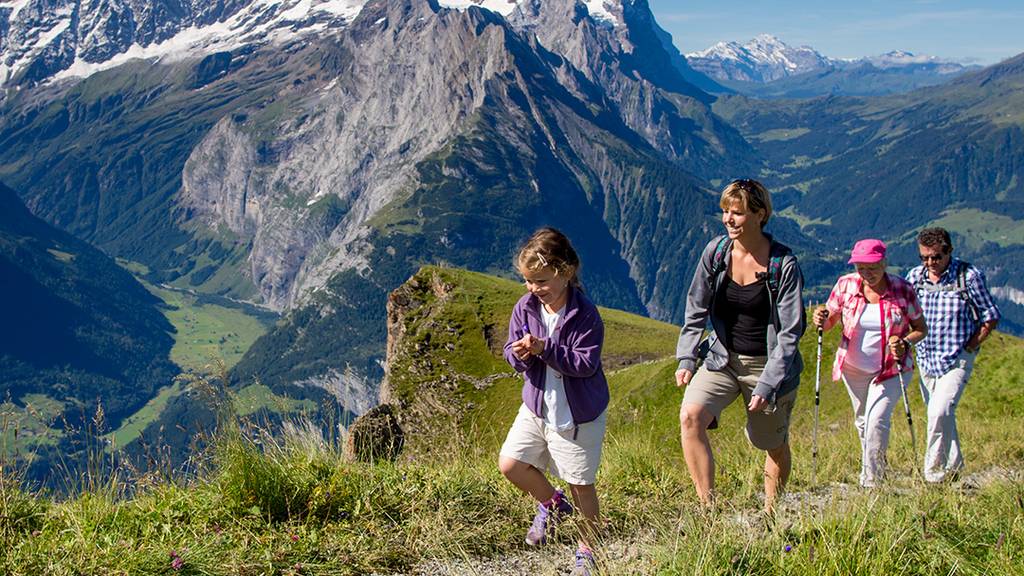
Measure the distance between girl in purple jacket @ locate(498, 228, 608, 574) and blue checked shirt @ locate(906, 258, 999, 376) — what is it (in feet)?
20.8

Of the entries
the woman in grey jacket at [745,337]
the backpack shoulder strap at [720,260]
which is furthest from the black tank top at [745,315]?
the backpack shoulder strap at [720,260]

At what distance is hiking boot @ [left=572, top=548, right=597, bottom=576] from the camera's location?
624 centimetres

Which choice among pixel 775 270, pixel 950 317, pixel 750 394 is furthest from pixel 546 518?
pixel 950 317

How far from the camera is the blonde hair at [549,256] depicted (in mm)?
7230

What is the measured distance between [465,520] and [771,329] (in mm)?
3856

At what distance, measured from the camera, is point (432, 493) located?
836 centimetres

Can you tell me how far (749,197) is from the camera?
8117mm

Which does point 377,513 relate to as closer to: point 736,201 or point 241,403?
point 241,403

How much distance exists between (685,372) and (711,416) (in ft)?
2.02

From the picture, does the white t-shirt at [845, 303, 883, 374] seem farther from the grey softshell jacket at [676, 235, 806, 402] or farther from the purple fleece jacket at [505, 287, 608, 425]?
the purple fleece jacket at [505, 287, 608, 425]

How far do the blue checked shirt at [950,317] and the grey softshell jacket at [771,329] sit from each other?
412 cm

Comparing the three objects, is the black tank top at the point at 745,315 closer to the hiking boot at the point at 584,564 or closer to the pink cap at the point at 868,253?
the pink cap at the point at 868,253

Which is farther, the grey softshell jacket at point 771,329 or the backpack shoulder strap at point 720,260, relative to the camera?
the backpack shoulder strap at point 720,260

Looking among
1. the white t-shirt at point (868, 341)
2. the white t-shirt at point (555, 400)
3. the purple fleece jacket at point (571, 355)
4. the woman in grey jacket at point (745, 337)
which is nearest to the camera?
the purple fleece jacket at point (571, 355)
